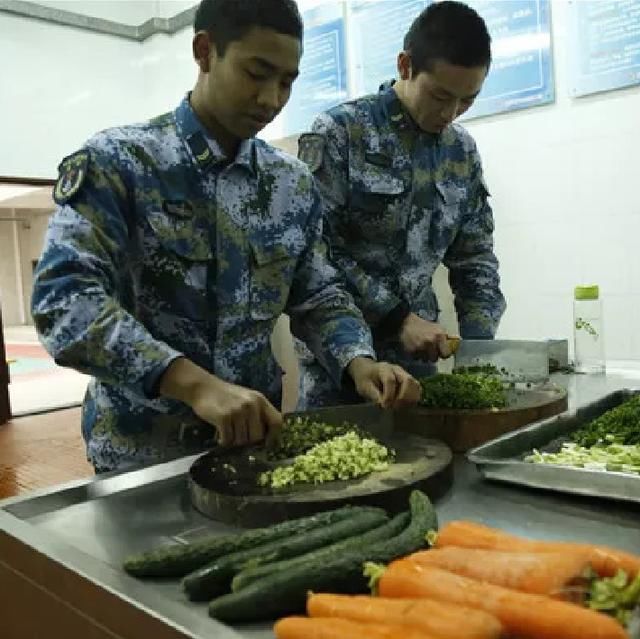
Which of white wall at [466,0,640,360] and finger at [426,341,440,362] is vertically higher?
white wall at [466,0,640,360]

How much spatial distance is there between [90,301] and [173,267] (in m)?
0.27

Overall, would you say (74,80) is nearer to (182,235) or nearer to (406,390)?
(182,235)

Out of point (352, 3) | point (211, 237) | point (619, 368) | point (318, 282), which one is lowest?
point (619, 368)

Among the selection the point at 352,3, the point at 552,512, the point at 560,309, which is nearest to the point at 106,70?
the point at 352,3

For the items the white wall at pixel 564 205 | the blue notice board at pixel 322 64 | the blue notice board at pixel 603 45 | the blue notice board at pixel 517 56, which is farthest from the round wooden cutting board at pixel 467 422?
the blue notice board at pixel 322 64

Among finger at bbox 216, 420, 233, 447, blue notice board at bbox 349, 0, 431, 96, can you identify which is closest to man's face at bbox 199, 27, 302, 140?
finger at bbox 216, 420, 233, 447

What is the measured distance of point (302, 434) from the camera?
1.48 metres

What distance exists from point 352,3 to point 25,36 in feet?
8.26

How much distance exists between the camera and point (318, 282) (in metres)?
1.83

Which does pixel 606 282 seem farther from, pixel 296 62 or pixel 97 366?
pixel 97 366

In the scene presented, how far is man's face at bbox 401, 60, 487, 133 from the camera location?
6.84 feet

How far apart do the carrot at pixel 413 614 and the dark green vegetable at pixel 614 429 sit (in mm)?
826

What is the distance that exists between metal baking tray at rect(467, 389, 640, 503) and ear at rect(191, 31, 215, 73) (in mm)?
973

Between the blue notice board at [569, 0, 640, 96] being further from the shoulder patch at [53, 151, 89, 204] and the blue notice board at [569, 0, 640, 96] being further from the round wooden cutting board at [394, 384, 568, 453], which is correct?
the shoulder patch at [53, 151, 89, 204]
